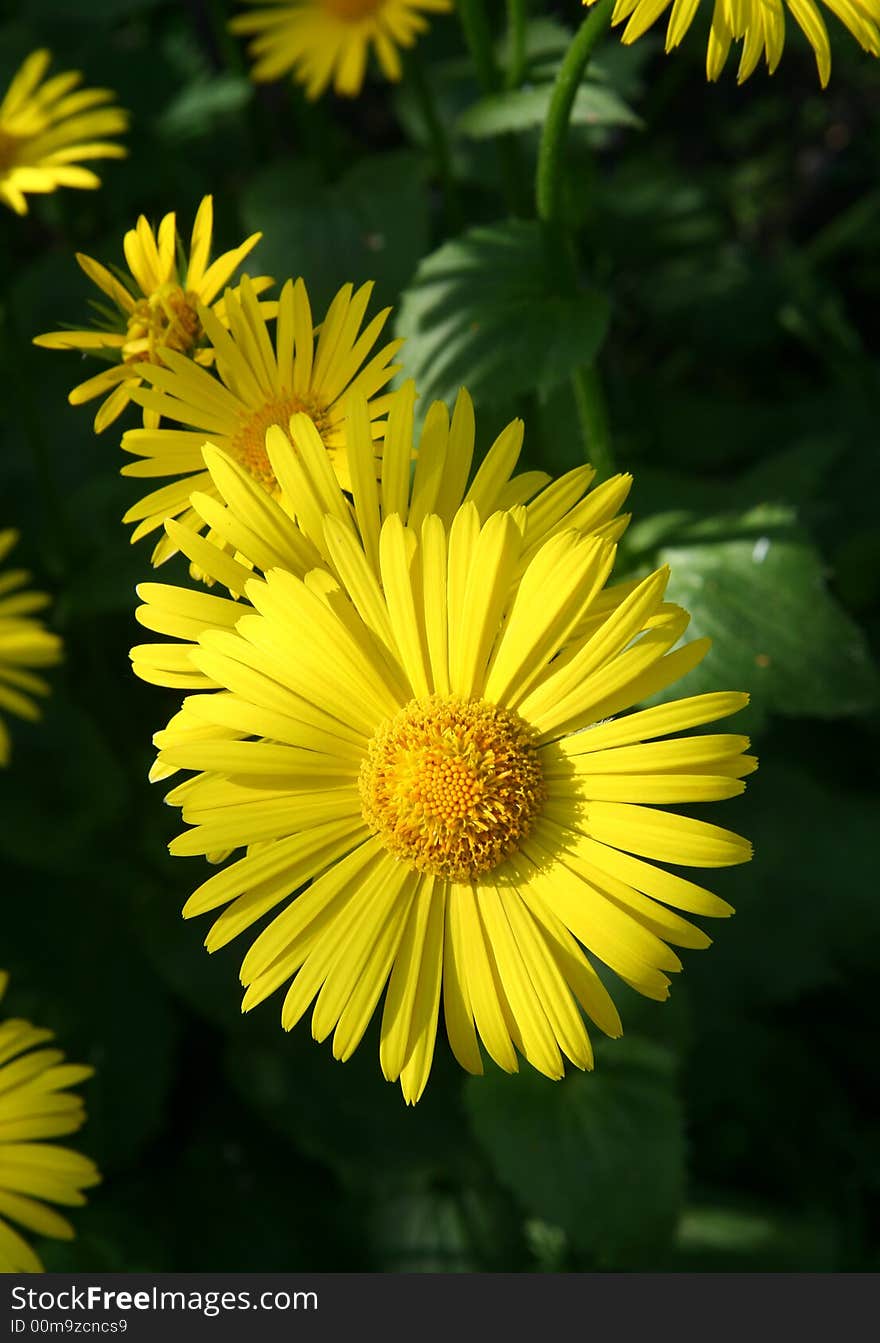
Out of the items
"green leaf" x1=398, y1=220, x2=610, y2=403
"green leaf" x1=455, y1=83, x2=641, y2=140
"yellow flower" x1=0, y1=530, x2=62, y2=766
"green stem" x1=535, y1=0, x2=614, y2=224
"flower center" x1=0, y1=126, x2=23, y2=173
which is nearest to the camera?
"green stem" x1=535, y1=0, x2=614, y2=224

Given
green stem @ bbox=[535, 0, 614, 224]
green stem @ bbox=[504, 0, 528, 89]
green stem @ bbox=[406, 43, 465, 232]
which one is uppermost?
green stem @ bbox=[406, 43, 465, 232]

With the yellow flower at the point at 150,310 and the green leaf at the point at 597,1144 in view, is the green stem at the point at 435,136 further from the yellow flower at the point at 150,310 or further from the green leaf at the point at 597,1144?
the green leaf at the point at 597,1144

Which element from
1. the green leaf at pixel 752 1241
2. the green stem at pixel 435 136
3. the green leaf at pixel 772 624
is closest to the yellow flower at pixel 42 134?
the green stem at pixel 435 136

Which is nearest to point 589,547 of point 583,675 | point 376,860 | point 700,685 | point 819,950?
point 583,675

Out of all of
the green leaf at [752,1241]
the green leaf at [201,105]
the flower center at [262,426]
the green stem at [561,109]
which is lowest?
the green leaf at [752,1241]

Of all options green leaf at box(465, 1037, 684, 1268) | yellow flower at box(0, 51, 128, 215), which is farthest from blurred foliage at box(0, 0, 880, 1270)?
yellow flower at box(0, 51, 128, 215)

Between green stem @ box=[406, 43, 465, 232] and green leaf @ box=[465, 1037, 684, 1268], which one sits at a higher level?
green stem @ box=[406, 43, 465, 232]

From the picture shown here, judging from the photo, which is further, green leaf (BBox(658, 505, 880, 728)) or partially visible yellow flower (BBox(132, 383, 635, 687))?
green leaf (BBox(658, 505, 880, 728))

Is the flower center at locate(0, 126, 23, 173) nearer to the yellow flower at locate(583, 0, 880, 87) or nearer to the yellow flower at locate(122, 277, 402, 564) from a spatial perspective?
the yellow flower at locate(122, 277, 402, 564)
